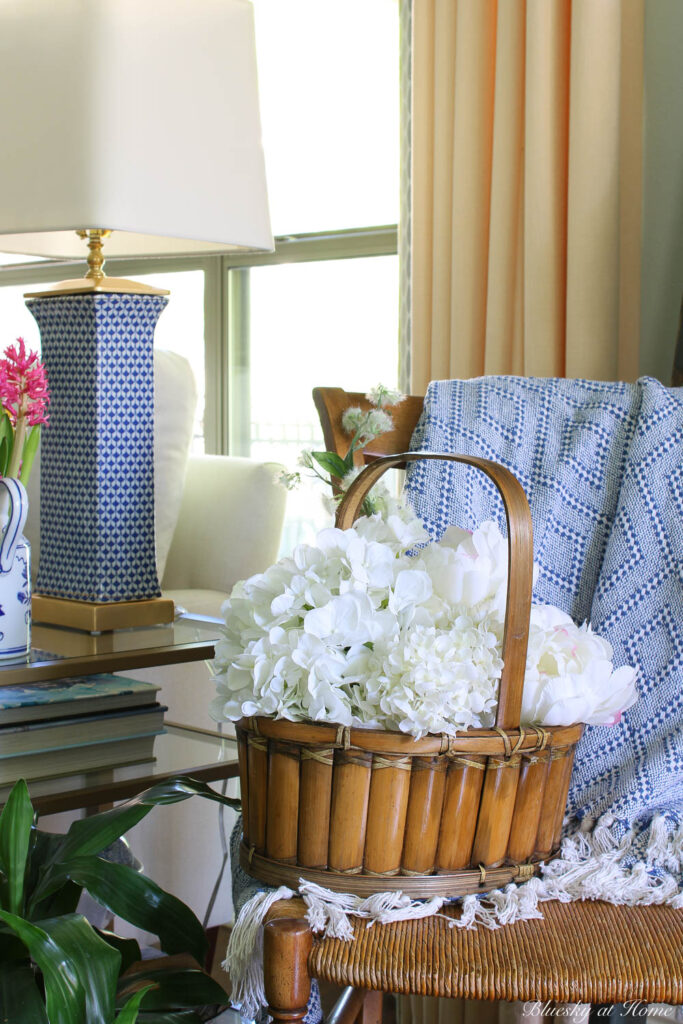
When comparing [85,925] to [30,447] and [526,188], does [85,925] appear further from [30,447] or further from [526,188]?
[526,188]

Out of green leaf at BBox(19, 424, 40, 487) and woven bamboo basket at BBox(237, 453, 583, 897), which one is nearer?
woven bamboo basket at BBox(237, 453, 583, 897)

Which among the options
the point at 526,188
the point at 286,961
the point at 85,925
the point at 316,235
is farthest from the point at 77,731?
the point at 316,235

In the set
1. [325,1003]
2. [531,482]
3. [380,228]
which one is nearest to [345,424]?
[531,482]

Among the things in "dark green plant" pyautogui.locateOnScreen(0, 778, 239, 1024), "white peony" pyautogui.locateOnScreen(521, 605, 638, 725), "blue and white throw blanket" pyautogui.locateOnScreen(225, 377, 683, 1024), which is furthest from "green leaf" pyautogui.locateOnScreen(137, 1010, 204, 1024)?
"white peony" pyautogui.locateOnScreen(521, 605, 638, 725)

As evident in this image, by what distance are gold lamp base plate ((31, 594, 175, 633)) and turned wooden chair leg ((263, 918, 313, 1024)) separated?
64cm

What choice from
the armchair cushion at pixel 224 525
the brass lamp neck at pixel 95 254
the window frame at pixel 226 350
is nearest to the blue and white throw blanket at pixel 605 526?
the brass lamp neck at pixel 95 254

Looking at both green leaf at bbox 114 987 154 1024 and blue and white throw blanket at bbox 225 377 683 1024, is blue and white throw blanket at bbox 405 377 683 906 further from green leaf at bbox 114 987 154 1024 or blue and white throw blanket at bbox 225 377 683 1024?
green leaf at bbox 114 987 154 1024

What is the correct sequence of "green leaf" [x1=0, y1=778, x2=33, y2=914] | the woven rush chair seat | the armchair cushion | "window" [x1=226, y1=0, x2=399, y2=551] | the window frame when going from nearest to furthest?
the woven rush chair seat < "green leaf" [x1=0, y1=778, x2=33, y2=914] < the armchair cushion < "window" [x1=226, y1=0, x2=399, y2=551] < the window frame

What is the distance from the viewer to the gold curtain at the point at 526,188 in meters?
1.55

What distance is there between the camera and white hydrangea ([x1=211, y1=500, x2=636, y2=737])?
715mm

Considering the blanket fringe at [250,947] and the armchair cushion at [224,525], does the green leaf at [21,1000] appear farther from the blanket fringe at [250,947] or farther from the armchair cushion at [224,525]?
the armchair cushion at [224,525]

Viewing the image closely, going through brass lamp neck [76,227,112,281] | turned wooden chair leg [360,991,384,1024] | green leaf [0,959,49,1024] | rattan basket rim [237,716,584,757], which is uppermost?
brass lamp neck [76,227,112,281]

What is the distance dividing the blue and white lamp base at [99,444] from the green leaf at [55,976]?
0.51m

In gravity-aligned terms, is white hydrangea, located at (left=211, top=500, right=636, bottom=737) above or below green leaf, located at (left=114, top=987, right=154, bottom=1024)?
above
